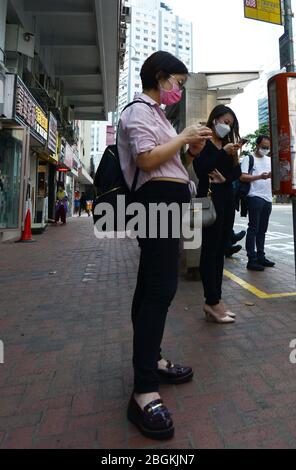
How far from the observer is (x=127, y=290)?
408 centimetres

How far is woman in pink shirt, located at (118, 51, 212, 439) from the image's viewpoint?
1.51 meters

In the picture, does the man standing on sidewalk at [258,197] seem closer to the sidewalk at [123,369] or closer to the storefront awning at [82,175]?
the sidewalk at [123,369]

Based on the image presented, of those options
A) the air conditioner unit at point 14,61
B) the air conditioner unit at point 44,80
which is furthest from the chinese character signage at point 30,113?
the air conditioner unit at point 44,80

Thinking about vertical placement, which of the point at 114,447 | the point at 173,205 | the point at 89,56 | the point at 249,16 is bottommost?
the point at 114,447

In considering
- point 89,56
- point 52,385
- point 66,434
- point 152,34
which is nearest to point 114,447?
point 66,434

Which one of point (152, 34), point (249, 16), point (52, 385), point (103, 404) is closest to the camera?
point (103, 404)

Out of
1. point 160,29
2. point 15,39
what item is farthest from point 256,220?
point 160,29

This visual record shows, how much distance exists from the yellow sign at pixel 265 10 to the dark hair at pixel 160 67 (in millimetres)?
6739

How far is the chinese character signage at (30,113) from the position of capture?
25.6 feet

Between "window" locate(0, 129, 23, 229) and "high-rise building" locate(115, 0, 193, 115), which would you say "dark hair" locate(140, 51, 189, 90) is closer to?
"window" locate(0, 129, 23, 229)

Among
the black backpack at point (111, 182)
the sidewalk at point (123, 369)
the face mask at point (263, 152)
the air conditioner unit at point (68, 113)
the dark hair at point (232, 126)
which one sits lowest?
the sidewalk at point (123, 369)

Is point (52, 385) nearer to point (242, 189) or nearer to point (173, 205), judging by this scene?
point (173, 205)

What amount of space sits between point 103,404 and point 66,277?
10.6 ft

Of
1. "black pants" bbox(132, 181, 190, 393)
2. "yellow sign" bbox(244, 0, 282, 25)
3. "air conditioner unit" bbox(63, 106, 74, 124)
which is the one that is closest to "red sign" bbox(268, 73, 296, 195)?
"black pants" bbox(132, 181, 190, 393)
